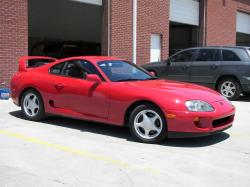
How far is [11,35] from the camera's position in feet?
40.9

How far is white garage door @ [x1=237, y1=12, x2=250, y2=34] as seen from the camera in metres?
27.3

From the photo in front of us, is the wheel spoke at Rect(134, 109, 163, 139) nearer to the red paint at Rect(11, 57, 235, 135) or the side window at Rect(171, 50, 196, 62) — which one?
the red paint at Rect(11, 57, 235, 135)

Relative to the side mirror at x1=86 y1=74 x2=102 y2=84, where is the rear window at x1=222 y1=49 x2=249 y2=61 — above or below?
above

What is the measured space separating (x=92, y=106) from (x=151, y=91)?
1.10 metres

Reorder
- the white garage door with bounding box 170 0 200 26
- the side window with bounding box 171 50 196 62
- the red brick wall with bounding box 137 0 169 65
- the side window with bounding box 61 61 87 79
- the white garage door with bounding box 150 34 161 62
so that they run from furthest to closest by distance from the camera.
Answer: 1. the white garage door with bounding box 170 0 200 26
2. the white garage door with bounding box 150 34 161 62
3. the red brick wall with bounding box 137 0 169 65
4. the side window with bounding box 171 50 196 62
5. the side window with bounding box 61 61 87 79

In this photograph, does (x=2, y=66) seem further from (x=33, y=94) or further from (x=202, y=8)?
(x=202, y=8)

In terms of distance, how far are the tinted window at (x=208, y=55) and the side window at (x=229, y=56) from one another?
0.63 ft

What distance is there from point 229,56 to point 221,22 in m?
12.0

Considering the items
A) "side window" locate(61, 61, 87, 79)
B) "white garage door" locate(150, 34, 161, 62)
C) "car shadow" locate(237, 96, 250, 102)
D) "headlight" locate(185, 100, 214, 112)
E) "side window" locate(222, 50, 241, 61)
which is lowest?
"car shadow" locate(237, 96, 250, 102)

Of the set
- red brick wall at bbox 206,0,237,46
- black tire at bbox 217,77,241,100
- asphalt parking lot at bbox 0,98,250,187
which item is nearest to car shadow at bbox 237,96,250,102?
black tire at bbox 217,77,241,100

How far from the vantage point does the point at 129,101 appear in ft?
22.3

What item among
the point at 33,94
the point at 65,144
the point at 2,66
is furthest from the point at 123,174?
the point at 2,66

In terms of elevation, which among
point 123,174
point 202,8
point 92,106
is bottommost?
point 123,174

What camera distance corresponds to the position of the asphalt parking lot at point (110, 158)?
4.88 m
